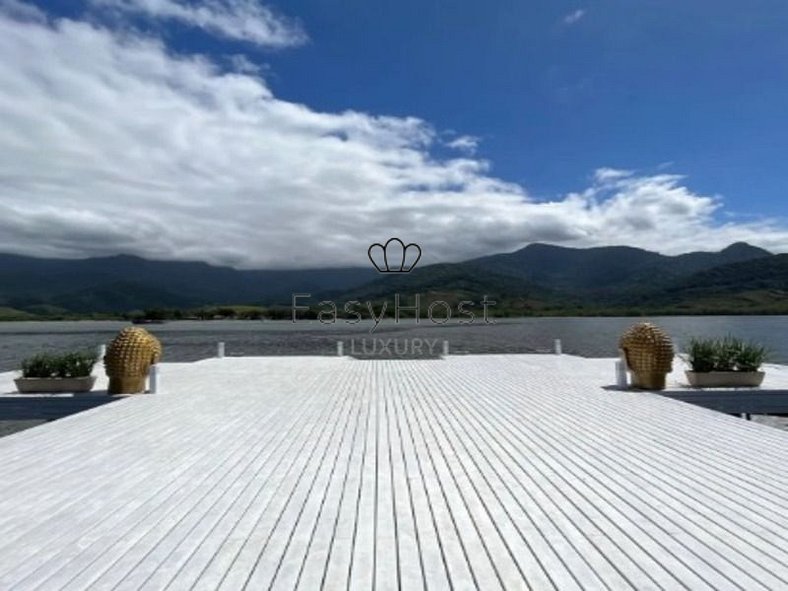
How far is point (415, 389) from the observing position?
34.6ft

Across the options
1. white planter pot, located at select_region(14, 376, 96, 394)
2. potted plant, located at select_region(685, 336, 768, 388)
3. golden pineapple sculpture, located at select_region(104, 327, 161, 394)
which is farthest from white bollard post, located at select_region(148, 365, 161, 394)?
potted plant, located at select_region(685, 336, 768, 388)

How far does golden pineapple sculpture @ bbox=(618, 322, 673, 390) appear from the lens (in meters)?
9.71

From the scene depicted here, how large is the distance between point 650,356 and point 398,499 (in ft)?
22.2

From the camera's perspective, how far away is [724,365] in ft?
32.9

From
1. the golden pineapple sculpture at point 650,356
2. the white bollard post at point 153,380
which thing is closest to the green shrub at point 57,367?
the white bollard post at point 153,380

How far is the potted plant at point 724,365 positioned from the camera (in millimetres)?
9836

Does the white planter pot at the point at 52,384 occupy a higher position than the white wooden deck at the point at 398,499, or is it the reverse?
the white planter pot at the point at 52,384

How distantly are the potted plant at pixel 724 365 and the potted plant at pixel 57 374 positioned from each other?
9940 mm

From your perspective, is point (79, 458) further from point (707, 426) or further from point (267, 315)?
point (267, 315)

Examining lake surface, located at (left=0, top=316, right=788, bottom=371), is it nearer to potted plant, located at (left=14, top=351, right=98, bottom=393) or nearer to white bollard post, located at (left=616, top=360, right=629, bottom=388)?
white bollard post, located at (left=616, top=360, right=629, bottom=388)

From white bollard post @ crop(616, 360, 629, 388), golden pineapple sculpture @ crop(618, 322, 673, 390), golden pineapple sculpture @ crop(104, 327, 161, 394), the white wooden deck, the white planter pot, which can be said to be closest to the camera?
the white wooden deck

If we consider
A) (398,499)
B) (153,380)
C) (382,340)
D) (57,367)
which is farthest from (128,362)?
(382,340)

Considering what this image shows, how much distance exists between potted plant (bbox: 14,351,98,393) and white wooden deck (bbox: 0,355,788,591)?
208 cm

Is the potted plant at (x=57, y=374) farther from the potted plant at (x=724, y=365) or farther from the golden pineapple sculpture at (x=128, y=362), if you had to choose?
the potted plant at (x=724, y=365)
